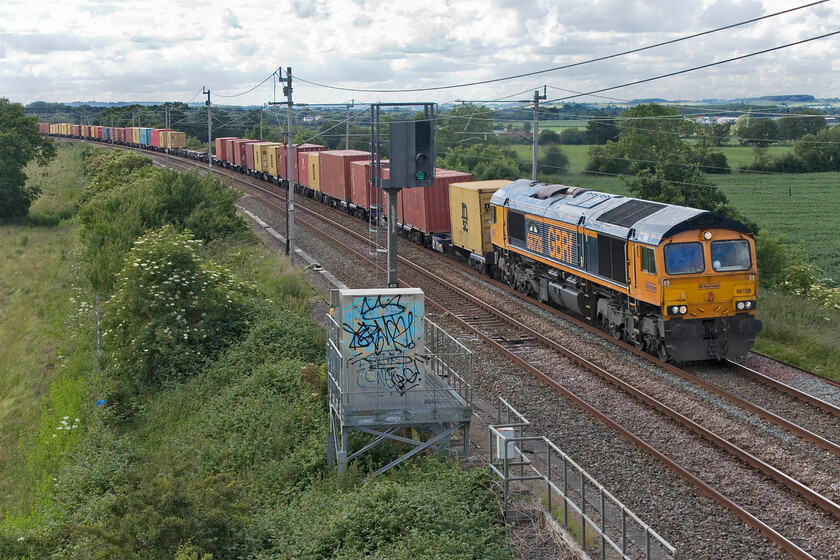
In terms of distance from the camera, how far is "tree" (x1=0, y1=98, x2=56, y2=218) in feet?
176

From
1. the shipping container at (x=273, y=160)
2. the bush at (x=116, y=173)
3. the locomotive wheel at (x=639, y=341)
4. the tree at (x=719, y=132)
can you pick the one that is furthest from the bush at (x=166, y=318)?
the tree at (x=719, y=132)

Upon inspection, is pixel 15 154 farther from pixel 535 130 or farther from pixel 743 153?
pixel 743 153

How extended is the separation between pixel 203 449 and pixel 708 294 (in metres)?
10.3

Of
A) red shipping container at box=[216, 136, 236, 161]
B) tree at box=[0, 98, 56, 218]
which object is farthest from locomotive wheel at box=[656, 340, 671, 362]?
red shipping container at box=[216, 136, 236, 161]

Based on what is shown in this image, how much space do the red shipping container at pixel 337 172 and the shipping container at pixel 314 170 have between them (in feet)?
2.99

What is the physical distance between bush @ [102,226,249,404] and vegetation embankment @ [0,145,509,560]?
0.13ft

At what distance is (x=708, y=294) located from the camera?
1695 cm

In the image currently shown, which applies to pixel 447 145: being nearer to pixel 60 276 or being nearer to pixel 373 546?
pixel 60 276

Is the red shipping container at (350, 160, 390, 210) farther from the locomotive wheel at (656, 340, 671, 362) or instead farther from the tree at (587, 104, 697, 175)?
the locomotive wheel at (656, 340, 671, 362)

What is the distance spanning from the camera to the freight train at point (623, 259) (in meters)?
16.9

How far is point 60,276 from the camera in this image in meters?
34.6

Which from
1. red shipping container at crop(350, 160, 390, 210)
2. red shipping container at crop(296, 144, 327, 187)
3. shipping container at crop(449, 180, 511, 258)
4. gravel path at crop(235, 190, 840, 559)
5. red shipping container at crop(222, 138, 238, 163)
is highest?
red shipping container at crop(222, 138, 238, 163)

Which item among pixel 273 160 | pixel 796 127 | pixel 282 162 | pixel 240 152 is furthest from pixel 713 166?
pixel 240 152

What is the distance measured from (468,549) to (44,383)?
56.4 feet
